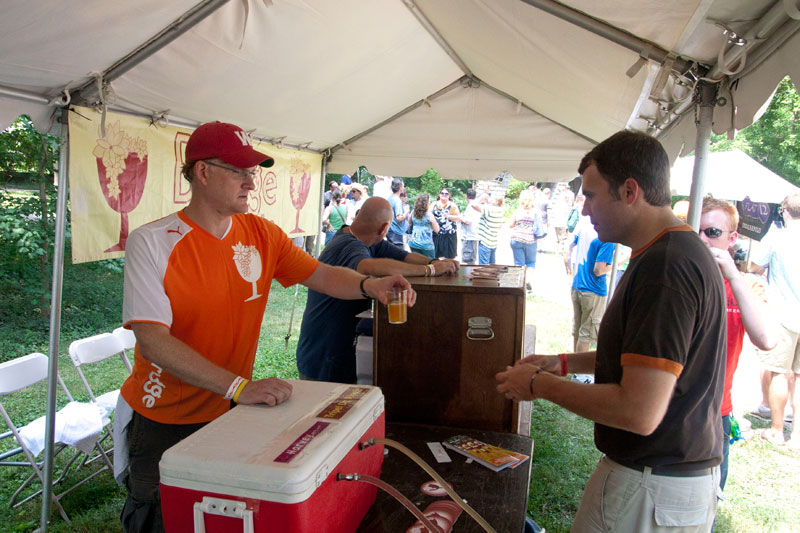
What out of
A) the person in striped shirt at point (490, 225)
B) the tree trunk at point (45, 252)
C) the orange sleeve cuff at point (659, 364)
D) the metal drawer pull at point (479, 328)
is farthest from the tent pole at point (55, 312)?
the person in striped shirt at point (490, 225)

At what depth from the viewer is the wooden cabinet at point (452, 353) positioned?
6.48 ft

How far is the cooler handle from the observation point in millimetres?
967

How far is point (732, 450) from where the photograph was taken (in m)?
4.35

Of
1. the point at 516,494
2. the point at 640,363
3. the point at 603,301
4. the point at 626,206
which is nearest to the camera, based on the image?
the point at 640,363

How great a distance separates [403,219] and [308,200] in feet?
14.2

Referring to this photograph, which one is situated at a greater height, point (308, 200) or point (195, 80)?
point (195, 80)

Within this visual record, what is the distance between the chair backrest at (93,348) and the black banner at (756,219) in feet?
16.8

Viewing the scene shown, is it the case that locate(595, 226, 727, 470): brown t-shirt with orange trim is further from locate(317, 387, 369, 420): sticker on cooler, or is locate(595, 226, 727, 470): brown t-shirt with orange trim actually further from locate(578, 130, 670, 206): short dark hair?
locate(317, 387, 369, 420): sticker on cooler

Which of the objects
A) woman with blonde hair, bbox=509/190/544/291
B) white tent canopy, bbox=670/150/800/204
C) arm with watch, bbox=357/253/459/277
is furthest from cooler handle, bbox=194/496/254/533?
woman with blonde hair, bbox=509/190/544/291

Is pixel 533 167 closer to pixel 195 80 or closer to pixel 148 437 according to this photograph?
pixel 195 80

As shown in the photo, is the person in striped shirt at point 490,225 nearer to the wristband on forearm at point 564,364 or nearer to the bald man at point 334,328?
the bald man at point 334,328

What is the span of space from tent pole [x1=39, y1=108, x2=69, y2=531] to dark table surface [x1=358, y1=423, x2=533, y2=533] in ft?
6.80

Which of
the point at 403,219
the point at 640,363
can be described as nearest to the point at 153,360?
the point at 640,363

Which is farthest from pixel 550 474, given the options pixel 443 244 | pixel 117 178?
pixel 443 244
